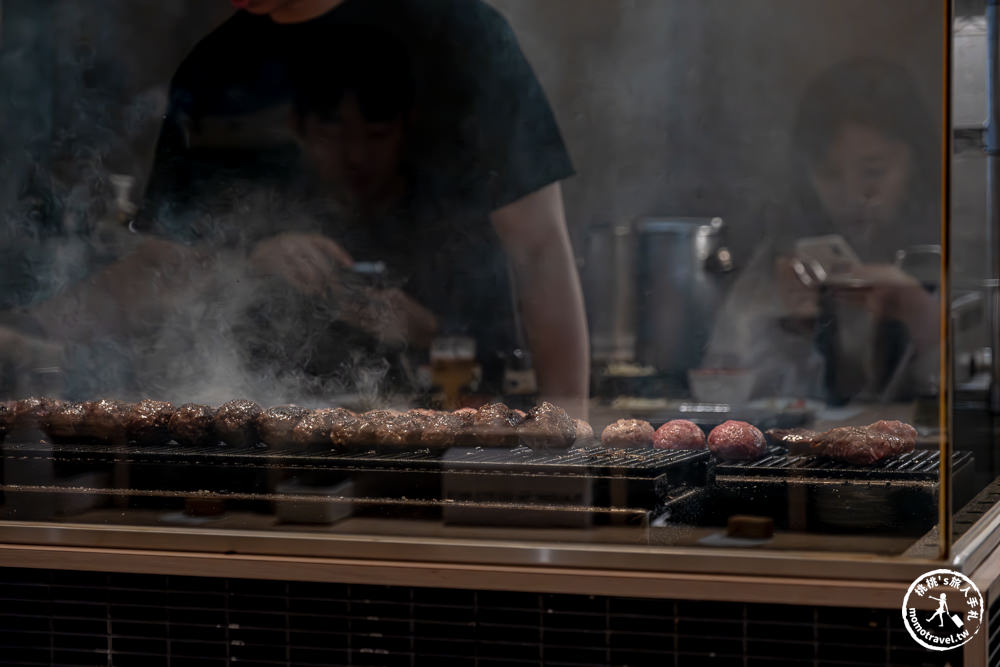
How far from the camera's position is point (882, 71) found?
180cm

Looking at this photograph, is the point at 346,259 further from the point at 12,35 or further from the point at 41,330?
the point at 12,35

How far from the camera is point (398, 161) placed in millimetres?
2199

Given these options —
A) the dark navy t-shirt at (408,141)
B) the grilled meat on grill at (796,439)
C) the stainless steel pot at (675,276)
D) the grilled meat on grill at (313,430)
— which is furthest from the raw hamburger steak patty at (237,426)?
the grilled meat on grill at (796,439)

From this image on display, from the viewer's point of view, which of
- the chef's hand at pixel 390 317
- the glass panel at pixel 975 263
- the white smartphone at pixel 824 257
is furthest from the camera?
the glass panel at pixel 975 263

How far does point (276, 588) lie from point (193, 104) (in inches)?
48.7

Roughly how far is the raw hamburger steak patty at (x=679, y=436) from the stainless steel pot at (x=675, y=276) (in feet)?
0.49

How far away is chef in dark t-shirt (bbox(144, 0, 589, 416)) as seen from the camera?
2.09 meters

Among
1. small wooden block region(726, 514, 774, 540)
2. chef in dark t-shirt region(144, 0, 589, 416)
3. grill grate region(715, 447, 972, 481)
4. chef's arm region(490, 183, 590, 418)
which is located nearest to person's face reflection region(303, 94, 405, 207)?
chef in dark t-shirt region(144, 0, 589, 416)

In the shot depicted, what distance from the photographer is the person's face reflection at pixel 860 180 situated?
1.84 m

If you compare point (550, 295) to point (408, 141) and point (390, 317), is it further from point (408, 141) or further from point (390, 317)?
point (408, 141)

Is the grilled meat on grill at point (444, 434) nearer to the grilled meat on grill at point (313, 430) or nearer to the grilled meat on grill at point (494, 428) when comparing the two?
the grilled meat on grill at point (494, 428)

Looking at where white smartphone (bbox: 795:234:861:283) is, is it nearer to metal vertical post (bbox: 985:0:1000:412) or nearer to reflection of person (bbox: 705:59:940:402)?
reflection of person (bbox: 705:59:940:402)

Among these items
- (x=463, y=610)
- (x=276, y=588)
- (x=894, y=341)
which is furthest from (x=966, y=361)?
(x=276, y=588)
